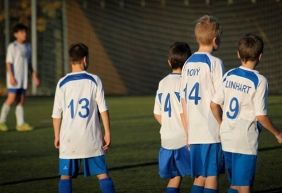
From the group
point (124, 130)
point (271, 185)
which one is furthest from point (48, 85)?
point (271, 185)

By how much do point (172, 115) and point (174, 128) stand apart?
12 centimetres

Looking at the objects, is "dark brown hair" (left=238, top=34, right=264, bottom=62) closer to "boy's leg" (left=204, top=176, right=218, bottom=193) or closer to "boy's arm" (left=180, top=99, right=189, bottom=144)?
"boy's arm" (left=180, top=99, right=189, bottom=144)

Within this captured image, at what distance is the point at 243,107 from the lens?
20.1ft

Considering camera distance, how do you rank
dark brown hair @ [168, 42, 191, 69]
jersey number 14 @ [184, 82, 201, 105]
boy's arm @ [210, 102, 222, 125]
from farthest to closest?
dark brown hair @ [168, 42, 191, 69], jersey number 14 @ [184, 82, 201, 105], boy's arm @ [210, 102, 222, 125]

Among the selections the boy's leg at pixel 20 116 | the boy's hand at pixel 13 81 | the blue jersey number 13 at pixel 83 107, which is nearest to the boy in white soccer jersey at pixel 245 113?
the blue jersey number 13 at pixel 83 107

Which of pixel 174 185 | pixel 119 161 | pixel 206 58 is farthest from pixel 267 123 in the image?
pixel 119 161

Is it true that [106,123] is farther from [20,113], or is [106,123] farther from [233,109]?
[20,113]

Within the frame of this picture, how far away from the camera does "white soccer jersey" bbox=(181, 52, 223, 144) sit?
658 centimetres

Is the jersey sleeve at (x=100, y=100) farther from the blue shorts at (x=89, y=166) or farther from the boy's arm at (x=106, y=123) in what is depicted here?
the blue shorts at (x=89, y=166)

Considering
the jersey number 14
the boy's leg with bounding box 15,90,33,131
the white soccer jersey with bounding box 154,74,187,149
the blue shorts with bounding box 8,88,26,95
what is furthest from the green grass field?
the jersey number 14

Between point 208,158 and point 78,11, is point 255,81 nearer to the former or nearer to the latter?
point 208,158

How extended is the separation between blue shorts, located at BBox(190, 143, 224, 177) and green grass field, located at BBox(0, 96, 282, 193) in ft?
5.04

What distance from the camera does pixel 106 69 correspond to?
2841 cm

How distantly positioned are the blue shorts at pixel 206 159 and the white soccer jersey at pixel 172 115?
1.69 ft
